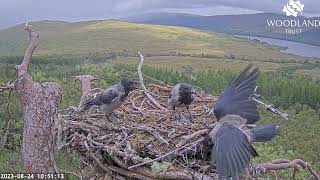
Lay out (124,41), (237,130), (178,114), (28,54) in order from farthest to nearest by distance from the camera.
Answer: (124,41), (178,114), (28,54), (237,130)

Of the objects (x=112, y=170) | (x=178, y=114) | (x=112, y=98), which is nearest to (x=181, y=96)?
(x=178, y=114)

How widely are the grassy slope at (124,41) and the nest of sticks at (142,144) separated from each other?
114m

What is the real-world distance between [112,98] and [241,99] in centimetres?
215

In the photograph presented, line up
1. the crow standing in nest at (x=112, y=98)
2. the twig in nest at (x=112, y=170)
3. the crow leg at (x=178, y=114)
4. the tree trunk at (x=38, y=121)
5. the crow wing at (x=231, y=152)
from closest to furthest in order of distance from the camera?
1. the crow wing at (x=231, y=152)
2. the tree trunk at (x=38, y=121)
3. the twig in nest at (x=112, y=170)
4. the crow leg at (x=178, y=114)
5. the crow standing in nest at (x=112, y=98)

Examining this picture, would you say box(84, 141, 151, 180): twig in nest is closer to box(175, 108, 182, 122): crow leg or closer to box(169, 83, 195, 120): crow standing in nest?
box(175, 108, 182, 122): crow leg

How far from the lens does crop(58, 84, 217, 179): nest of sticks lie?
4523mm

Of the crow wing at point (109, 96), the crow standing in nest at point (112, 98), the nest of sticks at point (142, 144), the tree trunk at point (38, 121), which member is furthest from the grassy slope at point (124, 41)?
the tree trunk at point (38, 121)

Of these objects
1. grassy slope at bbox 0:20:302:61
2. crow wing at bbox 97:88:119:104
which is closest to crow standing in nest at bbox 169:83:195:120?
crow wing at bbox 97:88:119:104

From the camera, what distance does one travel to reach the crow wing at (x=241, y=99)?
4598 millimetres

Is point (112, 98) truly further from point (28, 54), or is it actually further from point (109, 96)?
point (28, 54)

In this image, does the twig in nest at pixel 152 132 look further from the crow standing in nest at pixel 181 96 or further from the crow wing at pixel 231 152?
the crow standing in nest at pixel 181 96

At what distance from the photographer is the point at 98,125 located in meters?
5.44

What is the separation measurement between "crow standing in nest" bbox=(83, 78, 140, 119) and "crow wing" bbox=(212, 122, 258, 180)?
2.15 metres

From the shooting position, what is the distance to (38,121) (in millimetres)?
4453
